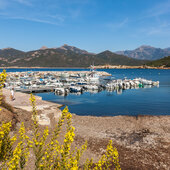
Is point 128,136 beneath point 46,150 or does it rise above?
beneath

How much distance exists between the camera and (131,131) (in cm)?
2097

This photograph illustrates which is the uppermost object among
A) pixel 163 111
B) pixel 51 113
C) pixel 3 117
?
pixel 3 117

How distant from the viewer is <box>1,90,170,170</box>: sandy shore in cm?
1408

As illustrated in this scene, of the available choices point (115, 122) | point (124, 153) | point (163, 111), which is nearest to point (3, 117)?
point (124, 153)

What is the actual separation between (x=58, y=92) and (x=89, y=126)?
36867 millimetres

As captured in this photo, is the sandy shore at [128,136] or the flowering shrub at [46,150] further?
the sandy shore at [128,136]

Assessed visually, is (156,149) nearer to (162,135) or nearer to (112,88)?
(162,135)

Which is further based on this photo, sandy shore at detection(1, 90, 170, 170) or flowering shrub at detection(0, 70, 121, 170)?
sandy shore at detection(1, 90, 170, 170)

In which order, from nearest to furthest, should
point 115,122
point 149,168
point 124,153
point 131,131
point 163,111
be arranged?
point 149,168, point 124,153, point 131,131, point 115,122, point 163,111

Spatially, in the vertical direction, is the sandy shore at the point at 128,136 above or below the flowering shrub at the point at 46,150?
below

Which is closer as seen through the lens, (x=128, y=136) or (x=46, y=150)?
(x=46, y=150)

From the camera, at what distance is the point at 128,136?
19156mm

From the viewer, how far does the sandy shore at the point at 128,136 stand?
46.2ft

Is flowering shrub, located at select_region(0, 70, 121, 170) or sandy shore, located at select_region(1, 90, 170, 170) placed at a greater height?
flowering shrub, located at select_region(0, 70, 121, 170)
